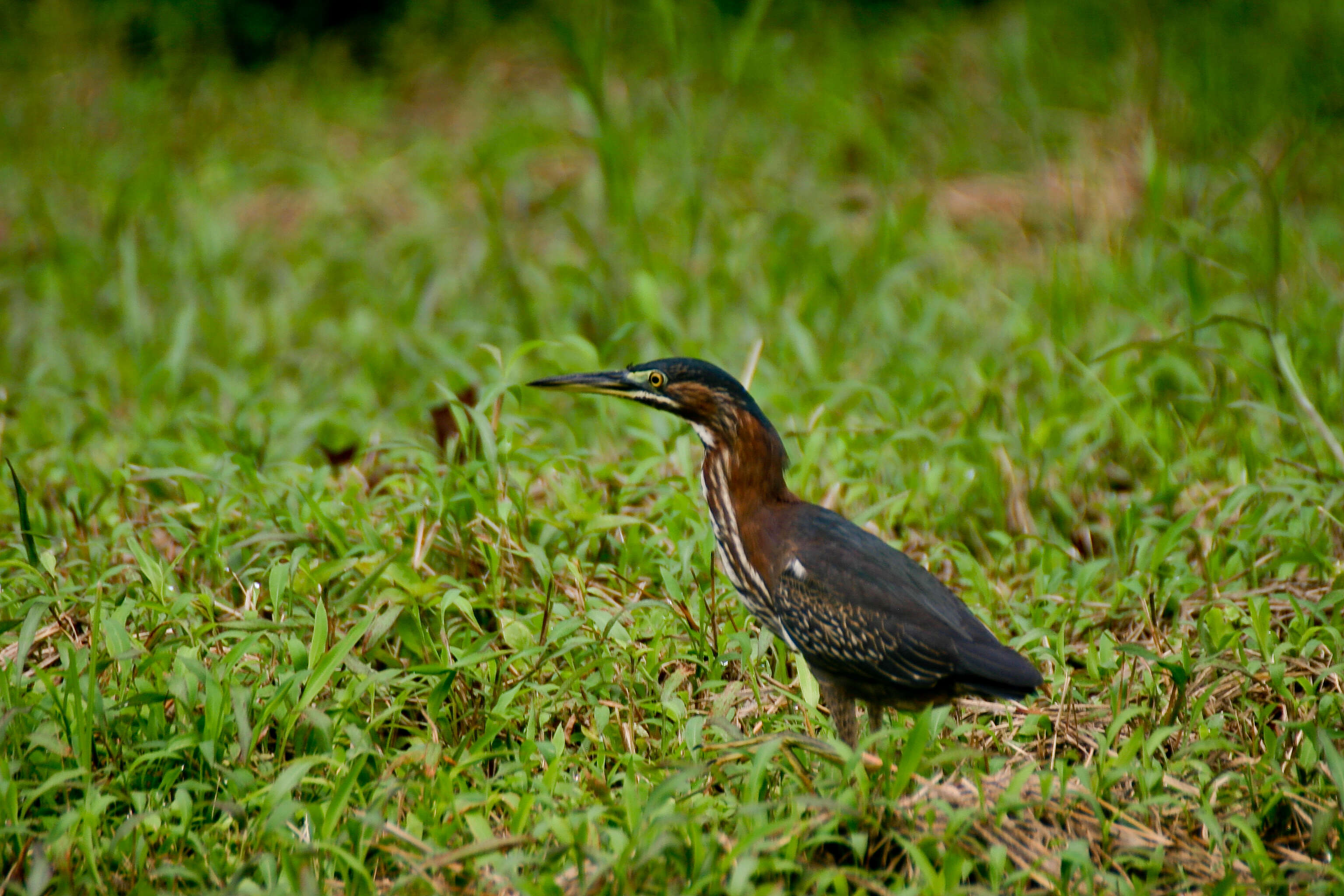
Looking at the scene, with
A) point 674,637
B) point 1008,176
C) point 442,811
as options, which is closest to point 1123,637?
point 674,637

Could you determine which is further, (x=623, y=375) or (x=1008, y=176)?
(x=1008, y=176)

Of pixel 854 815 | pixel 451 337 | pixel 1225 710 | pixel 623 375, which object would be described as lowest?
pixel 451 337

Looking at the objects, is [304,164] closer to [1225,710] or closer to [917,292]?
[917,292]

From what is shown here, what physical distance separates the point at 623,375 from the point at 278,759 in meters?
1.34

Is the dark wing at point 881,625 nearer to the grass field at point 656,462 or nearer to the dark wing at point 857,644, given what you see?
the dark wing at point 857,644

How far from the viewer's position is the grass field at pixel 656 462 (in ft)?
8.17

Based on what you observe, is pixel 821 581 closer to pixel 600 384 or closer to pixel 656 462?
pixel 600 384

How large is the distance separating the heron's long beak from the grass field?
0.39 meters

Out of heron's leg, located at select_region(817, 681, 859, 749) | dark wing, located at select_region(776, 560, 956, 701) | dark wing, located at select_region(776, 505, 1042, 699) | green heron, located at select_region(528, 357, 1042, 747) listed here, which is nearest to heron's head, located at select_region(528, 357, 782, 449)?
green heron, located at select_region(528, 357, 1042, 747)

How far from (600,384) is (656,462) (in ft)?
2.60

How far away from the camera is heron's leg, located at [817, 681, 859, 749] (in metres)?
2.86

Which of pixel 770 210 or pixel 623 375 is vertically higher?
pixel 623 375

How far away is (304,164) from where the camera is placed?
7500 mm

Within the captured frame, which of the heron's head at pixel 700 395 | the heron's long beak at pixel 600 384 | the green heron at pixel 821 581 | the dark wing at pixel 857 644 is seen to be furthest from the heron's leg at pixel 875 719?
the heron's long beak at pixel 600 384
